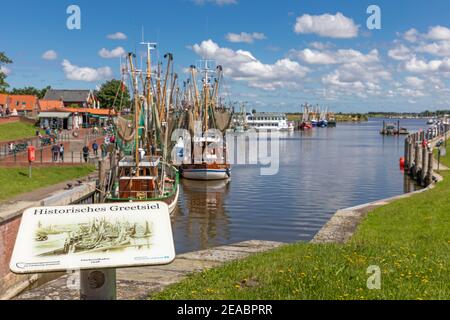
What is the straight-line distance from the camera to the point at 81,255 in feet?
21.1

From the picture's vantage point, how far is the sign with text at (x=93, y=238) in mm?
6359

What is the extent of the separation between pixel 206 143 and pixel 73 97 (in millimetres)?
85461

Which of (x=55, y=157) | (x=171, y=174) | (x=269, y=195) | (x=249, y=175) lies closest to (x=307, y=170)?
(x=249, y=175)

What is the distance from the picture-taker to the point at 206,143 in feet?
180

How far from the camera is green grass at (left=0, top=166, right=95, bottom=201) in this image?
3294 centimetres

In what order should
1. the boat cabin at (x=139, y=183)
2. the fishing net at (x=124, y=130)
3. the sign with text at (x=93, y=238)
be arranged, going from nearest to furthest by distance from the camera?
the sign with text at (x=93, y=238)
the boat cabin at (x=139, y=183)
the fishing net at (x=124, y=130)

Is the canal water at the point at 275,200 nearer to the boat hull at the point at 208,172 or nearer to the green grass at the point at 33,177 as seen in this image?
the boat hull at the point at 208,172

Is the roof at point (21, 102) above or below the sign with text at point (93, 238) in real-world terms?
above

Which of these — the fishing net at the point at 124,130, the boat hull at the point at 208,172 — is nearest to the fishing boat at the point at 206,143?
the boat hull at the point at 208,172

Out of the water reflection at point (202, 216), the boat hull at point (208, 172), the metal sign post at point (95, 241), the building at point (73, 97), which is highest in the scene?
the building at point (73, 97)

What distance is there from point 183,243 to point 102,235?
65.9ft

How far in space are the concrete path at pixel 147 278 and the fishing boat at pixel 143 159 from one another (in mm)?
13715

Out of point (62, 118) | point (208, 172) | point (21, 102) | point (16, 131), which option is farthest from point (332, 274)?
point (21, 102)
